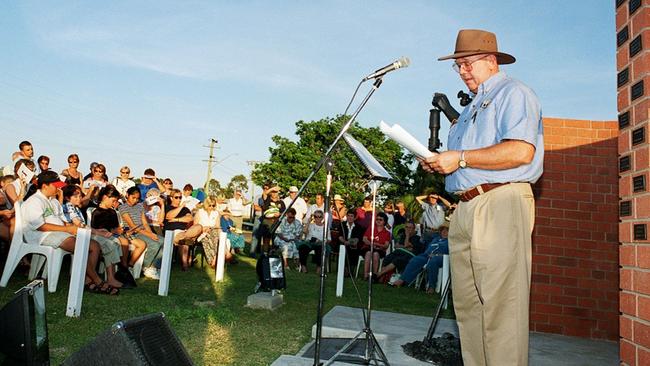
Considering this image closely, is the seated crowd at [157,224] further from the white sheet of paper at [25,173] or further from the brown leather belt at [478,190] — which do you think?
the brown leather belt at [478,190]

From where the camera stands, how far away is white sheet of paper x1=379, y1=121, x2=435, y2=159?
2.38 m

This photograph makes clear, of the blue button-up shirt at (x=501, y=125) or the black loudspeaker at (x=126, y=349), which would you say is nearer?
the black loudspeaker at (x=126, y=349)

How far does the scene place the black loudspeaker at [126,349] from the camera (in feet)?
5.75

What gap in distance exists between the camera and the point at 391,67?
3635 millimetres

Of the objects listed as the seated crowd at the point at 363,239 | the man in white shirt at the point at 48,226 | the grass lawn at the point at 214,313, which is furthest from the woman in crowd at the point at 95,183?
the seated crowd at the point at 363,239

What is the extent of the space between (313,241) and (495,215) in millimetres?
9181

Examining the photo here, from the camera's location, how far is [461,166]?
8.00 feet

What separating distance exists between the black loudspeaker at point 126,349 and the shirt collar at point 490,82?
197 cm

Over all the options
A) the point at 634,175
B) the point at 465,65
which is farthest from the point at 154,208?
the point at 634,175

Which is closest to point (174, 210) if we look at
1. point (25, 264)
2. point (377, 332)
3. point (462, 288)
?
point (25, 264)

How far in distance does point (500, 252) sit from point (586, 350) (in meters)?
2.82

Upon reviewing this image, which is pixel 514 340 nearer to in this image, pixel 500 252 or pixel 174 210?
pixel 500 252

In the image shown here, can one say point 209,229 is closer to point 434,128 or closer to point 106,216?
point 106,216

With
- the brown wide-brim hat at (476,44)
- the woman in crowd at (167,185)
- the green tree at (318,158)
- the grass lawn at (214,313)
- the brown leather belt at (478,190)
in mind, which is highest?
the green tree at (318,158)
